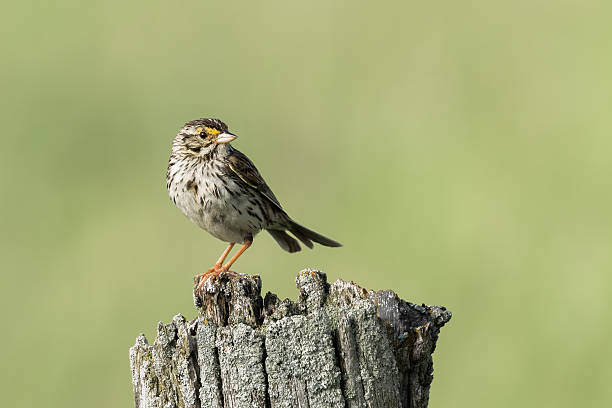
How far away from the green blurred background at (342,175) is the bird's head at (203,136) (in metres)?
2.05

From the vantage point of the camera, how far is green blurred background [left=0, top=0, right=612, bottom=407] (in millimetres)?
8836

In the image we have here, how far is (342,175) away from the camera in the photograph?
1106cm

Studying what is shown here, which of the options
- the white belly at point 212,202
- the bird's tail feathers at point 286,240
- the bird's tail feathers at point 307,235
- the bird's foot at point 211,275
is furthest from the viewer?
the bird's tail feathers at point 286,240

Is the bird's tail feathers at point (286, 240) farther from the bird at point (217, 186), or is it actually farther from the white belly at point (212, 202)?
the white belly at point (212, 202)

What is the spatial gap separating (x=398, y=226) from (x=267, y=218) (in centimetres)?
351

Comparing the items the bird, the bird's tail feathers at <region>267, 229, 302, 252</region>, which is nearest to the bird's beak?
the bird

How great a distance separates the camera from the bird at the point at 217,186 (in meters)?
6.72

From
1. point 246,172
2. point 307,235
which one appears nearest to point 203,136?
point 246,172

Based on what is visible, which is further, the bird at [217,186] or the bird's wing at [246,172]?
the bird's wing at [246,172]

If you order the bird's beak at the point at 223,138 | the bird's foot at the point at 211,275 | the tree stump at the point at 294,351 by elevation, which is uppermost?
the bird's beak at the point at 223,138

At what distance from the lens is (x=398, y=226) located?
10383 millimetres

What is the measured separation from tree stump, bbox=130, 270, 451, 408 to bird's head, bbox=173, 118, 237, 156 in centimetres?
260

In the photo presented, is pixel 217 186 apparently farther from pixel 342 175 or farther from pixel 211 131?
pixel 342 175

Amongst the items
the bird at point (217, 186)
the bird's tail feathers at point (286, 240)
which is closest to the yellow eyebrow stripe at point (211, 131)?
the bird at point (217, 186)
